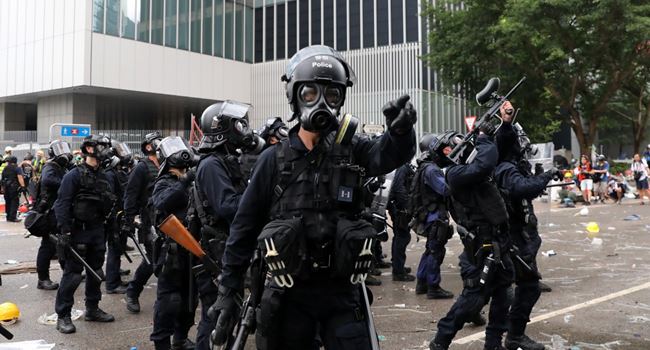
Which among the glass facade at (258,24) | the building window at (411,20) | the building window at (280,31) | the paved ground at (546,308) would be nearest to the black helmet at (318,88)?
the paved ground at (546,308)

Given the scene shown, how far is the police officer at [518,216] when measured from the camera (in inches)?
189

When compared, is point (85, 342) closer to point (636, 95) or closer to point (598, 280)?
point (598, 280)

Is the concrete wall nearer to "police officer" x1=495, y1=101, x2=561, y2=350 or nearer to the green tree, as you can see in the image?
the green tree

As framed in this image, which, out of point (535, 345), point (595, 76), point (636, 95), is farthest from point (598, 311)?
point (636, 95)

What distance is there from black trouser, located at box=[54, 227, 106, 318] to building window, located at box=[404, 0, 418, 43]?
2306 centimetres

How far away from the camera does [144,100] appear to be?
30.0m

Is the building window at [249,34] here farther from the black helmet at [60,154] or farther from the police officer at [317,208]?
the police officer at [317,208]

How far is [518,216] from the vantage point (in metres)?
5.10

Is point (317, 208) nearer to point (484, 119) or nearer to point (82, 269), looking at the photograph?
point (484, 119)

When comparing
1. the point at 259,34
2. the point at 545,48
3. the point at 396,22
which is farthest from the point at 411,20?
the point at 259,34

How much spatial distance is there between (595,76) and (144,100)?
22.0m

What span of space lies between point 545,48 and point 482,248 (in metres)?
19.7

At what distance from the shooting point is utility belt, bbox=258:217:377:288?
2.73m

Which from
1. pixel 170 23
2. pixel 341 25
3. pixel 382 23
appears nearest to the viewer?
pixel 382 23
